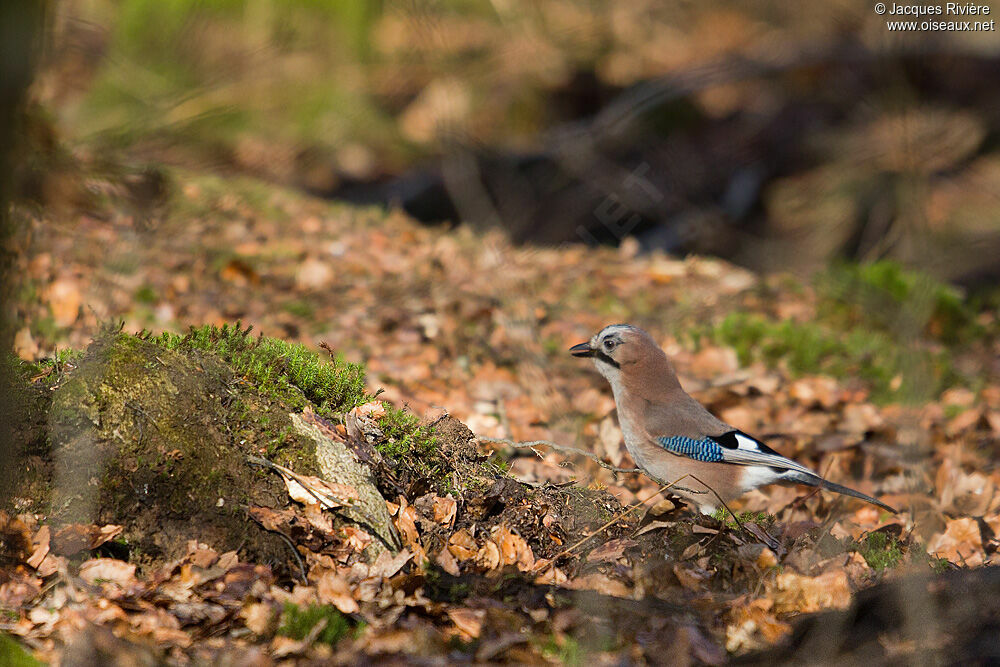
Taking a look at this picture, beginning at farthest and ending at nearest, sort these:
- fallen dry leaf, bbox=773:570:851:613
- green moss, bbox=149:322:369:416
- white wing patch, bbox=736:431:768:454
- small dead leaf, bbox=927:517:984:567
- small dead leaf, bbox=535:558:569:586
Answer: white wing patch, bbox=736:431:768:454 < small dead leaf, bbox=927:517:984:567 < green moss, bbox=149:322:369:416 < small dead leaf, bbox=535:558:569:586 < fallen dry leaf, bbox=773:570:851:613

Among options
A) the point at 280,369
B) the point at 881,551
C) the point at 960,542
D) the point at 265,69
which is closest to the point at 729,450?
the point at 881,551

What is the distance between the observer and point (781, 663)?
2.88 meters

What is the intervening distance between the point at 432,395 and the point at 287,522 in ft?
9.64

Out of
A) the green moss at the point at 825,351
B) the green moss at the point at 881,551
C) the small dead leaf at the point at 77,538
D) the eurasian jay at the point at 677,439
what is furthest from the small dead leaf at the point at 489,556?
the green moss at the point at 825,351

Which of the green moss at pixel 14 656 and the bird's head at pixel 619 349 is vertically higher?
the green moss at pixel 14 656

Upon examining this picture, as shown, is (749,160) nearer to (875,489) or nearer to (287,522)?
(875,489)

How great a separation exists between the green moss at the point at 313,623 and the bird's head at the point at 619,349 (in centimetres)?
270

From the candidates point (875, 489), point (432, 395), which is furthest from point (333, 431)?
point (875, 489)

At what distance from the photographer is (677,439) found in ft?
16.7

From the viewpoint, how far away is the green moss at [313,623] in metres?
3.01

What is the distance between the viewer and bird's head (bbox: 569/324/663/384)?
17.6ft

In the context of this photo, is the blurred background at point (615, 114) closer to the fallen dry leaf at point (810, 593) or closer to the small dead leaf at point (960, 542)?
the small dead leaf at point (960, 542)

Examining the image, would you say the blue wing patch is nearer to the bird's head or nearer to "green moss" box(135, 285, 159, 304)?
the bird's head

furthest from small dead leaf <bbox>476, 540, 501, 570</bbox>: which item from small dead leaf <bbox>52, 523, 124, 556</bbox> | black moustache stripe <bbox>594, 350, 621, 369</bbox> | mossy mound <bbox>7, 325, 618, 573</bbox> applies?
black moustache stripe <bbox>594, 350, 621, 369</bbox>
